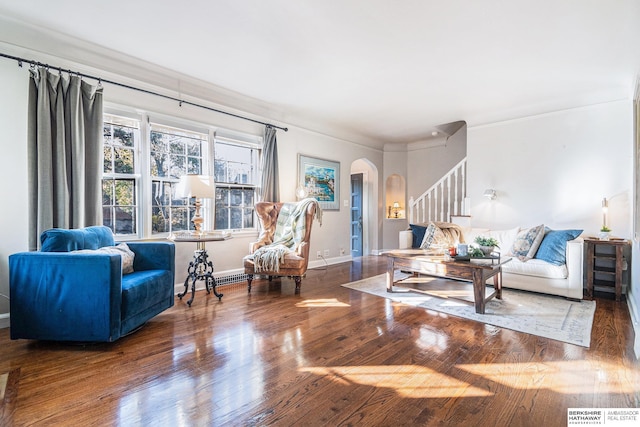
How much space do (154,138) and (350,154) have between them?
3.76 metres

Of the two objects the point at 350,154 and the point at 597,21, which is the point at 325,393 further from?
the point at 350,154

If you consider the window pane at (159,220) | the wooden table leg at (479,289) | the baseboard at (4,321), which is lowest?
the baseboard at (4,321)

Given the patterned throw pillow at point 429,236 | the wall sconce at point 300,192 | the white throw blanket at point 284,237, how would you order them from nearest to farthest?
the white throw blanket at point 284,237, the patterned throw pillow at point 429,236, the wall sconce at point 300,192

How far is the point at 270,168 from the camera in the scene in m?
4.55

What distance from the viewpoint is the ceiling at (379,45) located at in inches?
93.0

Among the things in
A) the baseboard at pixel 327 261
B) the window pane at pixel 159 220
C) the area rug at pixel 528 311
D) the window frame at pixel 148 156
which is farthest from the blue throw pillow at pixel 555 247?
the window pane at pixel 159 220

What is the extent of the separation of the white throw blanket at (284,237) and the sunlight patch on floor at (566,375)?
91.8 inches

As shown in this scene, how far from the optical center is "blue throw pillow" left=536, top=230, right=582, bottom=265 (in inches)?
135

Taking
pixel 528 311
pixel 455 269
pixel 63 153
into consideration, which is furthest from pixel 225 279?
pixel 528 311

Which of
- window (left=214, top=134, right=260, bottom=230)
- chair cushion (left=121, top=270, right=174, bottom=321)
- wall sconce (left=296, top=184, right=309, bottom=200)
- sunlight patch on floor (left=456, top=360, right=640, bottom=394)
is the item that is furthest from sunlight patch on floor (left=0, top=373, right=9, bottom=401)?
wall sconce (left=296, top=184, right=309, bottom=200)

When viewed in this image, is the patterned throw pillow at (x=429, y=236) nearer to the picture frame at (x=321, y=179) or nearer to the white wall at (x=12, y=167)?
the picture frame at (x=321, y=179)

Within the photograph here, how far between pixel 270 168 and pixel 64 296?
294 cm

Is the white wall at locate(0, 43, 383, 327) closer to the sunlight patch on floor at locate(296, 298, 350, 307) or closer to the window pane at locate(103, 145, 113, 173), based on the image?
the window pane at locate(103, 145, 113, 173)

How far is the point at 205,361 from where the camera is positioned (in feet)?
6.60
